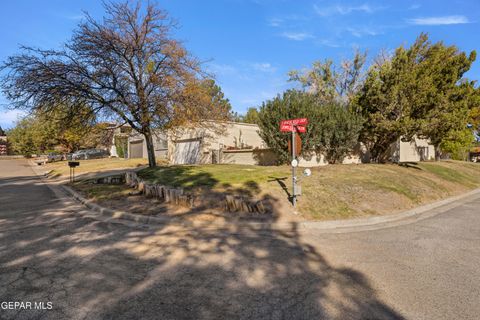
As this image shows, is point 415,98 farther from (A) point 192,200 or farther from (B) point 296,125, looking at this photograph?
(A) point 192,200

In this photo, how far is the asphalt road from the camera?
3.02m

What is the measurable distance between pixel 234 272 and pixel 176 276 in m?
0.84

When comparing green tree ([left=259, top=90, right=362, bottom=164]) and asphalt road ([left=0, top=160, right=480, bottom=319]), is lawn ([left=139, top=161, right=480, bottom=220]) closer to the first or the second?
asphalt road ([left=0, top=160, right=480, bottom=319])

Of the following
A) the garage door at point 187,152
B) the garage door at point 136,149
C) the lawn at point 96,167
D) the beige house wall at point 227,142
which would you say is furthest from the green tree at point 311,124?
the garage door at point 136,149

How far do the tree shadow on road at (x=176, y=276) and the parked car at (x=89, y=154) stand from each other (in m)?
37.0

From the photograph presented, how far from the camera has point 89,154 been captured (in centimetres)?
3988

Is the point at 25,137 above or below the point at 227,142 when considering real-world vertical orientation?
above

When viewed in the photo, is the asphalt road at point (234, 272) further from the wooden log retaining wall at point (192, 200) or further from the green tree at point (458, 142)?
the green tree at point (458, 142)

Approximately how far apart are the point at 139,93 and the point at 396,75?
14.4m

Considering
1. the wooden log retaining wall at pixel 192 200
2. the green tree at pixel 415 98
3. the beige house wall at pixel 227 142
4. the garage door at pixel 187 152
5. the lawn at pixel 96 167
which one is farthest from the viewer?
the garage door at pixel 187 152

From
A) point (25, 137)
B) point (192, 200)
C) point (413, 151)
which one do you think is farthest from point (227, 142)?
point (25, 137)

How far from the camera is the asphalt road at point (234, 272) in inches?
119

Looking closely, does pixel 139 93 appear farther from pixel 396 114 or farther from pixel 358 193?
pixel 396 114

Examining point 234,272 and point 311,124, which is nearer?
point 234,272
